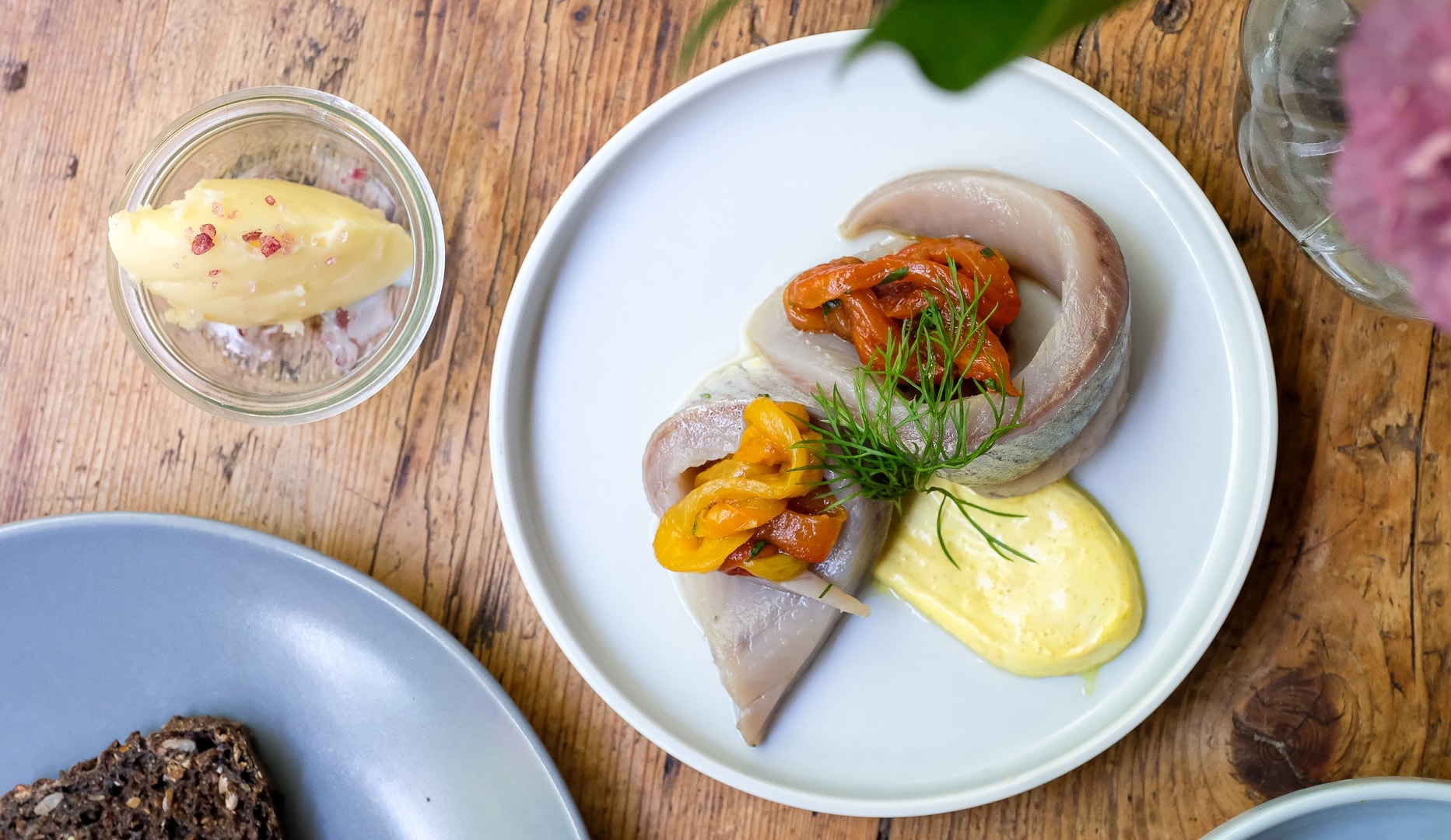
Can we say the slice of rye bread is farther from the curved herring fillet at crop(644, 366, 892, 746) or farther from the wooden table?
the curved herring fillet at crop(644, 366, 892, 746)

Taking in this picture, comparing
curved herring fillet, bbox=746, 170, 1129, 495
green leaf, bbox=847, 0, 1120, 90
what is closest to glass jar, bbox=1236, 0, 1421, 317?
curved herring fillet, bbox=746, 170, 1129, 495

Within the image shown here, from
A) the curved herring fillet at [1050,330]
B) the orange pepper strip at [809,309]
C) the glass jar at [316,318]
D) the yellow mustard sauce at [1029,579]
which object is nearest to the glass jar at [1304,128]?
the curved herring fillet at [1050,330]

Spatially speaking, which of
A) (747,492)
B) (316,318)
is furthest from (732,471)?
(316,318)

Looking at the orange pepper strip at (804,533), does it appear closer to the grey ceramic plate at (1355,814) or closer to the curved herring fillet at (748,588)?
the curved herring fillet at (748,588)

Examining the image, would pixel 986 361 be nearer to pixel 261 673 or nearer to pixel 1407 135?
pixel 1407 135

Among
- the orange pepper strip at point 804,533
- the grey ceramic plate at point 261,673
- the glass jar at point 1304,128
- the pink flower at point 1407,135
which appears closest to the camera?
the pink flower at point 1407,135

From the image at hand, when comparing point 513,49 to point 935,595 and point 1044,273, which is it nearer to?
point 1044,273
